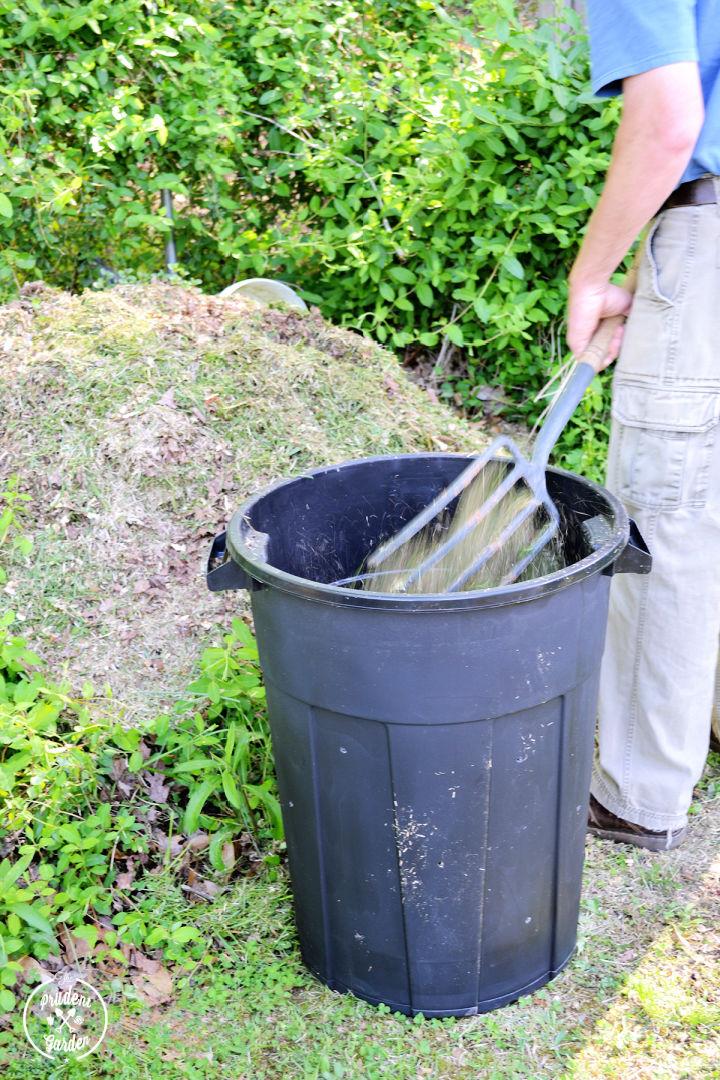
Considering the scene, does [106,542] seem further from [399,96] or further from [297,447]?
[399,96]

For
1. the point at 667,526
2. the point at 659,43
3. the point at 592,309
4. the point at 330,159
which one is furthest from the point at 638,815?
the point at 330,159

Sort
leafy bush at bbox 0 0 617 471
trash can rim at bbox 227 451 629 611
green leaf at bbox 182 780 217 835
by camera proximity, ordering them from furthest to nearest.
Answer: leafy bush at bbox 0 0 617 471 < green leaf at bbox 182 780 217 835 < trash can rim at bbox 227 451 629 611

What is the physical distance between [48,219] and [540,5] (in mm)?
2650

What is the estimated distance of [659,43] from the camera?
172cm

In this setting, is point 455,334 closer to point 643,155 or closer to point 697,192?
point 697,192

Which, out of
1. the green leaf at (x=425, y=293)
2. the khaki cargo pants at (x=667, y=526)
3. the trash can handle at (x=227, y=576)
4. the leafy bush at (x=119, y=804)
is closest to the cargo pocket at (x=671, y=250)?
the khaki cargo pants at (x=667, y=526)

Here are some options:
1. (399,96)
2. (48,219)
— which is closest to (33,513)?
(48,219)

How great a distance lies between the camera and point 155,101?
4.15 metres

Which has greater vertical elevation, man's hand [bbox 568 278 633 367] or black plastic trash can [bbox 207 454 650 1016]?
man's hand [bbox 568 278 633 367]

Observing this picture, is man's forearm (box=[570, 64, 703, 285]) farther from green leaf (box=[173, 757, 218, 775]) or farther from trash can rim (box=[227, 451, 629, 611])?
green leaf (box=[173, 757, 218, 775])

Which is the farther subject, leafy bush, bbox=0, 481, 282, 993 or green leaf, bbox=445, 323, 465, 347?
green leaf, bbox=445, 323, 465, 347

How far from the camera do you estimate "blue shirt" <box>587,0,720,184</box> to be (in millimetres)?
1717

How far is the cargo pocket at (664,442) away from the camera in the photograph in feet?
6.80

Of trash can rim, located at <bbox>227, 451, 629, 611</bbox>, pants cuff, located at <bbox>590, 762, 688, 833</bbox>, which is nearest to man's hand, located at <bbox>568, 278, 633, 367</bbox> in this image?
trash can rim, located at <bbox>227, 451, 629, 611</bbox>
